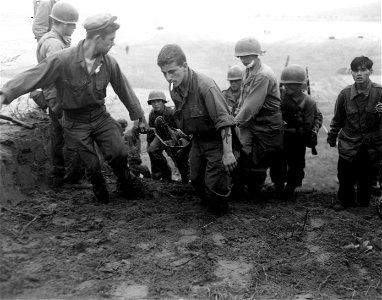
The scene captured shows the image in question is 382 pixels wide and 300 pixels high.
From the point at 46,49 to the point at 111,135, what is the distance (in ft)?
4.11

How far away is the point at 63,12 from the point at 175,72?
5.76 ft

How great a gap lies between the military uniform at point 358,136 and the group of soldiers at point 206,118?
0.04ft

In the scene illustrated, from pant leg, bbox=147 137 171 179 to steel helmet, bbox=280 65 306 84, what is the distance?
7.04 ft

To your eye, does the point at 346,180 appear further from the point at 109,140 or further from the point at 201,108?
the point at 109,140

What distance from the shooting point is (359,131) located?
494cm

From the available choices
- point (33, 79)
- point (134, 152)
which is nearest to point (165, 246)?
point (33, 79)

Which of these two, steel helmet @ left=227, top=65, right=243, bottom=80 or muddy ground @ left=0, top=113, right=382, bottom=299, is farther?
steel helmet @ left=227, top=65, right=243, bottom=80

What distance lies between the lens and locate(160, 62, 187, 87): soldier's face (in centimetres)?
399

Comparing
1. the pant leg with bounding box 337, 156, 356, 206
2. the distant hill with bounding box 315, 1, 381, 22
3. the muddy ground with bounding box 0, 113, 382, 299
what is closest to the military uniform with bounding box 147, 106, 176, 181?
the muddy ground with bounding box 0, 113, 382, 299

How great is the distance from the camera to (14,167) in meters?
4.75

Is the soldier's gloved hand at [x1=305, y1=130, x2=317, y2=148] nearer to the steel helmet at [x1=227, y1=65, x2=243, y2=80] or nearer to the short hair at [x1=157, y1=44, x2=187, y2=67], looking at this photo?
the steel helmet at [x1=227, y1=65, x2=243, y2=80]

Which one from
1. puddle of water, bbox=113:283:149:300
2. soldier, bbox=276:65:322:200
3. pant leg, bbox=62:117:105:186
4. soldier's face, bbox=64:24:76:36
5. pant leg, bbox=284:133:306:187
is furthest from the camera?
pant leg, bbox=284:133:306:187

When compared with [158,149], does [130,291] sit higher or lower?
higher

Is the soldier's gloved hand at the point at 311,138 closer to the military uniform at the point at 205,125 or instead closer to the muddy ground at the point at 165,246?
the muddy ground at the point at 165,246
